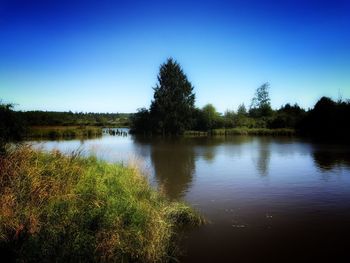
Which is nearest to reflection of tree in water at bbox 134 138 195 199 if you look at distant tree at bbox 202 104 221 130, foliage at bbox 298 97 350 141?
foliage at bbox 298 97 350 141

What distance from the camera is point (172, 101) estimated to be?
7275 cm

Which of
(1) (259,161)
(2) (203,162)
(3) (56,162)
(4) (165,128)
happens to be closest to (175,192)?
(3) (56,162)

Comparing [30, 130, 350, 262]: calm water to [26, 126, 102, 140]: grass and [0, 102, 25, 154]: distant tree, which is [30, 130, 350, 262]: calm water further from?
[26, 126, 102, 140]: grass

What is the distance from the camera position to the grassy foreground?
25.0 ft

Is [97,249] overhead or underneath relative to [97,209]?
underneath

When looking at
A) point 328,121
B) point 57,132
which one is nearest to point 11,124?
point 57,132

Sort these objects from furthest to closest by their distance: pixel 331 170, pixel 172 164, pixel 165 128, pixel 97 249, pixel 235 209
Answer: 1. pixel 165 128
2. pixel 172 164
3. pixel 331 170
4. pixel 235 209
5. pixel 97 249

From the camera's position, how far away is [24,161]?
1097 centimetres

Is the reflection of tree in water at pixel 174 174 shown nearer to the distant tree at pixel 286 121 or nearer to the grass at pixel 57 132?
the grass at pixel 57 132

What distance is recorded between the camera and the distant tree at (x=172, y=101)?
72000mm

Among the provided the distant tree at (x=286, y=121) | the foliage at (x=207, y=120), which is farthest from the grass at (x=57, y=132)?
the distant tree at (x=286, y=121)

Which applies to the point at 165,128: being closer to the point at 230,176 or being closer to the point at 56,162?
the point at 230,176

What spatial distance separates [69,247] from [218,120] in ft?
234

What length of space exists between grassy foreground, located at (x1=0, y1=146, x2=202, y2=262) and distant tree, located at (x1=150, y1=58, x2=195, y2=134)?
6031 cm
